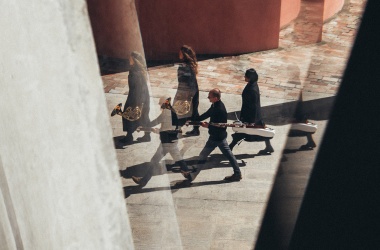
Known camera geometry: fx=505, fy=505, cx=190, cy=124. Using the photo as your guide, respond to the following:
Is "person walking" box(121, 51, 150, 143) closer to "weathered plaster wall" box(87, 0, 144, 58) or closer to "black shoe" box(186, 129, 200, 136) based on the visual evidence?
"black shoe" box(186, 129, 200, 136)

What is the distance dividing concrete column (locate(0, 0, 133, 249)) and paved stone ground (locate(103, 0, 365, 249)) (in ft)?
10.6

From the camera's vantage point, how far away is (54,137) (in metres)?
1.27

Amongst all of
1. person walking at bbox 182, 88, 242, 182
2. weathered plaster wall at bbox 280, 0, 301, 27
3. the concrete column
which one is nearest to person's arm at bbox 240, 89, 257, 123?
person walking at bbox 182, 88, 242, 182

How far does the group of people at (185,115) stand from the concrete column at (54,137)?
407 centimetres

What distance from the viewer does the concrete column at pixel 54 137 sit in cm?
117

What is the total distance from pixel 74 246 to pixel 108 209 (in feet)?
0.50


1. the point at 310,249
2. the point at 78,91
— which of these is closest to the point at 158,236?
the point at 310,249

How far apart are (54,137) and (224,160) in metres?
4.76

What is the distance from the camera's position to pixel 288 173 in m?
5.75

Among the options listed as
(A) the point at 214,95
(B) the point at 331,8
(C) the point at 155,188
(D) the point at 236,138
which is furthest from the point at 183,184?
(B) the point at 331,8

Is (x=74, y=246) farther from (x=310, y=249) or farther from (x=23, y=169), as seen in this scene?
(x=310, y=249)

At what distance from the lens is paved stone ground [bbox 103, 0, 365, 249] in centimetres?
480

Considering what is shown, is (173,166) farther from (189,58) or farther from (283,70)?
(283,70)

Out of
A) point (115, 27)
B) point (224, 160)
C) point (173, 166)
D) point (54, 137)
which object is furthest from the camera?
point (115, 27)
